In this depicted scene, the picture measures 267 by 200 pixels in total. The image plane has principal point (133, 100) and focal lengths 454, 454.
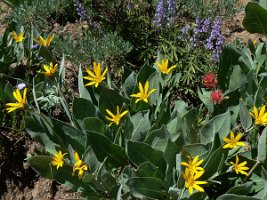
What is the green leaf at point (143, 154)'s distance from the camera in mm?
2352

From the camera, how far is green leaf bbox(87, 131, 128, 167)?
8.06 ft

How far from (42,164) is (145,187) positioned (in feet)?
2.03

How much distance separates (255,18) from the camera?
3340mm

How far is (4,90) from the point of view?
10.0 feet

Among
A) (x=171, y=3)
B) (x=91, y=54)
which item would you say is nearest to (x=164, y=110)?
(x=91, y=54)

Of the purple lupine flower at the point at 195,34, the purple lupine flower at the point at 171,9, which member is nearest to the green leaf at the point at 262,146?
the purple lupine flower at the point at 195,34

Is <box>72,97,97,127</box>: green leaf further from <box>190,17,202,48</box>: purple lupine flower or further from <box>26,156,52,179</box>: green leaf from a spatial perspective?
<box>190,17,202,48</box>: purple lupine flower

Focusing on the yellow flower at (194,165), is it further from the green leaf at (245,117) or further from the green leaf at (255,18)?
the green leaf at (255,18)

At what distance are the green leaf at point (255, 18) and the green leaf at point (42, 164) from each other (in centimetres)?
175

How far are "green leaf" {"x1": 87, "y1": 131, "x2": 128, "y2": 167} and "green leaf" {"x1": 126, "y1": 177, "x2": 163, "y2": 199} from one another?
0.93 feet

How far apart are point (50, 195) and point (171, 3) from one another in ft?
5.72

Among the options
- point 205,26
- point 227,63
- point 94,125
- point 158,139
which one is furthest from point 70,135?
point 205,26

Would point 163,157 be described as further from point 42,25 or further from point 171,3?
point 42,25

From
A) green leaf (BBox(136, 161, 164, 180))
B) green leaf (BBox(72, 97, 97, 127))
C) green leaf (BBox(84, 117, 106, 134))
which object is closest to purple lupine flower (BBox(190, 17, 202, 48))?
green leaf (BBox(72, 97, 97, 127))
